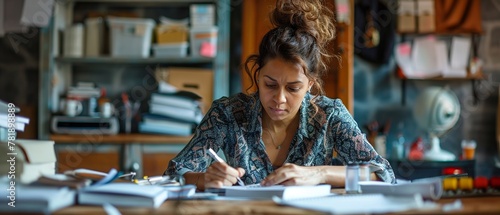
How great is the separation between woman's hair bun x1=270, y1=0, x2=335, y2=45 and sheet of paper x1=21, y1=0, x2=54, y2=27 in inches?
81.4

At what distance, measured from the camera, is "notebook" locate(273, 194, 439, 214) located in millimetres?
1205

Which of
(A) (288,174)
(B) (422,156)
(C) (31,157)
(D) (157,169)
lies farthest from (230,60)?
(C) (31,157)

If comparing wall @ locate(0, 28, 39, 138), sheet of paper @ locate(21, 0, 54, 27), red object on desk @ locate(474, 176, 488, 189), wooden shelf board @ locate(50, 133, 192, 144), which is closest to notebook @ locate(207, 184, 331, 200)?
red object on desk @ locate(474, 176, 488, 189)

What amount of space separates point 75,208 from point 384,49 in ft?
10.5

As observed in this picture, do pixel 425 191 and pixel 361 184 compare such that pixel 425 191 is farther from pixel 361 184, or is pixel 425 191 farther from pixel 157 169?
pixel 157 169

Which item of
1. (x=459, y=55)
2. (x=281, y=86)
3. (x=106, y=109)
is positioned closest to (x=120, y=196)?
(x=281, y=86)

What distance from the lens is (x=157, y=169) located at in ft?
12.3

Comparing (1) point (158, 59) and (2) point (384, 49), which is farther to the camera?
(2) point (384, 49)

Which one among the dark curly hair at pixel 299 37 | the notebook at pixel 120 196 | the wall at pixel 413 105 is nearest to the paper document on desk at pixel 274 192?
the notebook at pixel 120 196

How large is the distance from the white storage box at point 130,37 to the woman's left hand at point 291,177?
2.36m

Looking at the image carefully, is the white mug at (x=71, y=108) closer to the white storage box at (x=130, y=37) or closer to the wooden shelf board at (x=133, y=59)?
the wooden shelf board at (x=133, y=59)

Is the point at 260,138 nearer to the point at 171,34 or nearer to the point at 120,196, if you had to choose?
the point at 120,196

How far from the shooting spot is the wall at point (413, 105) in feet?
13.9

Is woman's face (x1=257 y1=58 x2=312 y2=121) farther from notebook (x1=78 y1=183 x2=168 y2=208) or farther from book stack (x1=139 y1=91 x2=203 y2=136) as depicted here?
book stack (x1=139 y1=91 x2=203 y2=136)
